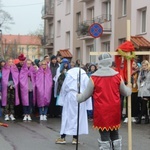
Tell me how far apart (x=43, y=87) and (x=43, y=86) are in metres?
0.04

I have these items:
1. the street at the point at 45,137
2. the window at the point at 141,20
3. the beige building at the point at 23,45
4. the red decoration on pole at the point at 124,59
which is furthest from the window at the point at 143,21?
the beige building at the point at 23,45

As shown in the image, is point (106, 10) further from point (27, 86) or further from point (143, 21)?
point (27, 86)

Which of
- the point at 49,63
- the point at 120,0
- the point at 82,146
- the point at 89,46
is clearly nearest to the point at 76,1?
the point at 89,46

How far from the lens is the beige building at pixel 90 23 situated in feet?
95.0

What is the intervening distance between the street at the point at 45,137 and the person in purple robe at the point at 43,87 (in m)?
1.08

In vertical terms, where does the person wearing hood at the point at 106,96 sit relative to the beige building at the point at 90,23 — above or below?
below

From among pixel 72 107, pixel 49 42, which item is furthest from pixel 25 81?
pixel 49 42

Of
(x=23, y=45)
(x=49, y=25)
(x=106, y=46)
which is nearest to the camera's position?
(x=106, y=46)

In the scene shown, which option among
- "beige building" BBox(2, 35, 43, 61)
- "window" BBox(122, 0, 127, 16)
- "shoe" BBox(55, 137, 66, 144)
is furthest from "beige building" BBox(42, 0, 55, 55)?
"beige building" BBox(2, 35, 43, 61)

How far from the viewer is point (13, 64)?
1540 centimetres

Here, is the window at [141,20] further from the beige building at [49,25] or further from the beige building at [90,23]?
the beige building at [49,25]

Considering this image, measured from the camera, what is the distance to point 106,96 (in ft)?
25.5

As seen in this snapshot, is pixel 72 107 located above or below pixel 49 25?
below

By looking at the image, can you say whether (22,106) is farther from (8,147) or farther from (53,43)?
(53,43)
